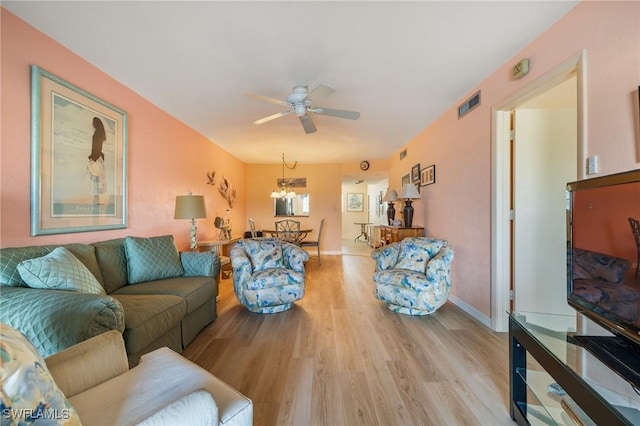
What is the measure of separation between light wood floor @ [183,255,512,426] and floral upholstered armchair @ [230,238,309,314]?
0.14 meters

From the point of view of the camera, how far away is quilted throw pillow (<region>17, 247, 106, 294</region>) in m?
1.50

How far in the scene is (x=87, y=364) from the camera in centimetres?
99

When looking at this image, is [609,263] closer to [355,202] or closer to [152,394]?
[152,394]

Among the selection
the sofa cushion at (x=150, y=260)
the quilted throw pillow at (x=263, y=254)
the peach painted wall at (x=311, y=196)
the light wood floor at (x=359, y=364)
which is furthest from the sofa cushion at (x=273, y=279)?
the peach painted wall at (x=311, y=196)

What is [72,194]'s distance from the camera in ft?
6.96

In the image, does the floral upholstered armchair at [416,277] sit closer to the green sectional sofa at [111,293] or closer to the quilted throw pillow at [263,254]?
the quilted throw pillow at [263,254]

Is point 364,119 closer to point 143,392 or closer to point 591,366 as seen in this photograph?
point 591,366

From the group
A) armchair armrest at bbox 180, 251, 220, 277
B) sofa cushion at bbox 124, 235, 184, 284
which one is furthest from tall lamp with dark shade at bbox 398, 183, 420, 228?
sofa cushion at bbox 124, 235, 184, 284

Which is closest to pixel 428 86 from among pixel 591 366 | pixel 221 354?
pixel 591 366

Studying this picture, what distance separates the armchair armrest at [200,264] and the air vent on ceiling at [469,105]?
3144 millimetres

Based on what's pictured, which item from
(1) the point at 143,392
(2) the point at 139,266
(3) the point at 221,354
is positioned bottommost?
(3) the point at 221,354

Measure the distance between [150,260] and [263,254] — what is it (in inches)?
45.7

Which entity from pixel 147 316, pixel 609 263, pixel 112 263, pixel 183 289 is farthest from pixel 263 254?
pixel 609 263

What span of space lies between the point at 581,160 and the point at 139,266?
343 centimetres
